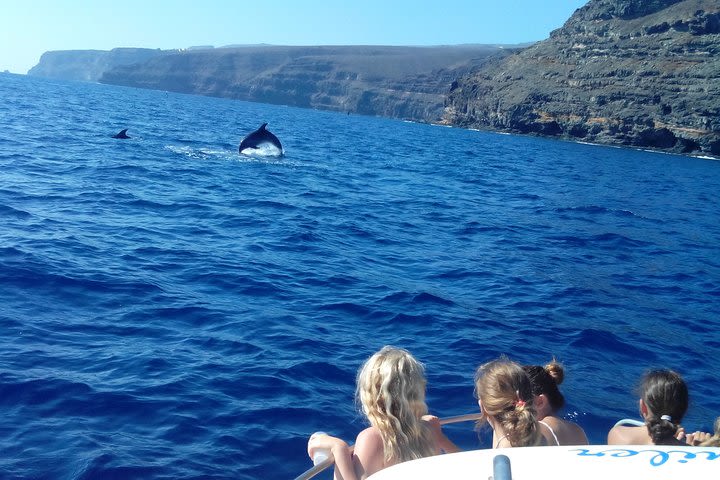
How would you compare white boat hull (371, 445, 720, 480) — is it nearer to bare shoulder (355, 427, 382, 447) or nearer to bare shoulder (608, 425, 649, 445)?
bare shoulder (355, 427, 382, 447)

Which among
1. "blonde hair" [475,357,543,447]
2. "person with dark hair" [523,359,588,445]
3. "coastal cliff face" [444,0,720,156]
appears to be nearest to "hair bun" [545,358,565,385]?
"person with dark hair" [523,359,588,445]

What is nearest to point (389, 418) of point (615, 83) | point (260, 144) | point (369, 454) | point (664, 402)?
point (369, 454)

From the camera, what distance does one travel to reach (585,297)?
12016 mm

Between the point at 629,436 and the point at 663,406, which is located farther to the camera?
the point at 629,436

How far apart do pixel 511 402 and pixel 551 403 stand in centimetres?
88

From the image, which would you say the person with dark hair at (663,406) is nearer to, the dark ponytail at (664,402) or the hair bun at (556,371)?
the dark ponytail at (664,402)

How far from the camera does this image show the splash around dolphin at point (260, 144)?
3198 cm

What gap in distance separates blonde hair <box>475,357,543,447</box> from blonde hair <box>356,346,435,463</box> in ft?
1.14

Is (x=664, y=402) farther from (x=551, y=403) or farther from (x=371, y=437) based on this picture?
(x=371, y=437)

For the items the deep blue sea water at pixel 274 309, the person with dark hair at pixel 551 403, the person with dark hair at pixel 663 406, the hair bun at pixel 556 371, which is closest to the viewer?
the person with dark hair at pixel 663 406

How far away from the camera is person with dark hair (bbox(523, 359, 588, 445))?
13.4 feet

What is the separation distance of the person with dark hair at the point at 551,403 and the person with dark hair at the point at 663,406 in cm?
35

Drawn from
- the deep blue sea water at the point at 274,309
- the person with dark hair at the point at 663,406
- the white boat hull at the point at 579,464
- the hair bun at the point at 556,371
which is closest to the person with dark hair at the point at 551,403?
the hair bun at the point at 556,371

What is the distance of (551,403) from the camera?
14.4 feet
